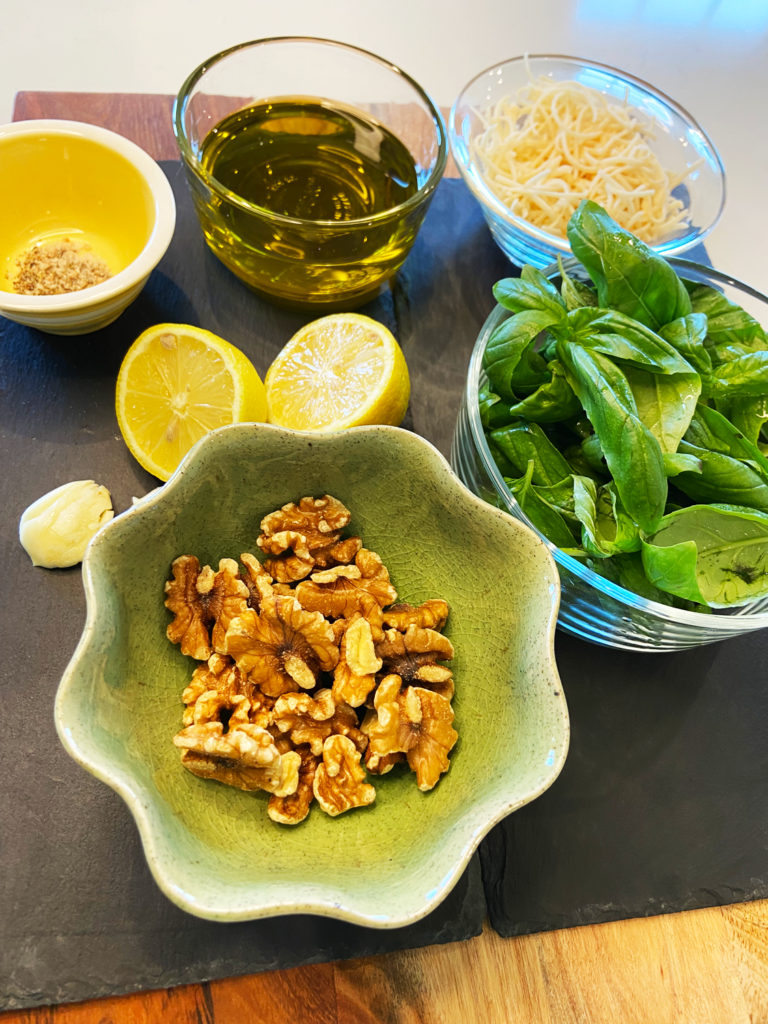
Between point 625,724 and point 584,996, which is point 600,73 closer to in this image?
point 625,724

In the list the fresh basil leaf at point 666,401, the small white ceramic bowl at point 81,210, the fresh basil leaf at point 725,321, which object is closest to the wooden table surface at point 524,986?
the fresh basil leaf at point 666,401

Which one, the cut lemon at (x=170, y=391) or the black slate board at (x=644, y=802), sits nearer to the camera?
the black slate board at (x=644, y=802)

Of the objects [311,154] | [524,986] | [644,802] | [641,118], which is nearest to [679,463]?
[644,802]

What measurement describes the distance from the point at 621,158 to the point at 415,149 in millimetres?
400

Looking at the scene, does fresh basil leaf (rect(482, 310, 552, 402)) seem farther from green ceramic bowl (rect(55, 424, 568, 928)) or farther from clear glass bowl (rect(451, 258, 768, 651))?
green ceramic bowl (rect(55, 424, 568, 928))

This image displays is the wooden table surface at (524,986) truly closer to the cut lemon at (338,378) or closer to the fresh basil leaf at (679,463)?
the fresh basil leaf at (679,463)

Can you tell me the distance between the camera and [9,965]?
770 mm

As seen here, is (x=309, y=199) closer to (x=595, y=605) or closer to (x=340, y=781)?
(x=595, y=605)

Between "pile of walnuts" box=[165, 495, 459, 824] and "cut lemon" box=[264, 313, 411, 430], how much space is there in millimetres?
220

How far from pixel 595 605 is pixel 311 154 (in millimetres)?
918

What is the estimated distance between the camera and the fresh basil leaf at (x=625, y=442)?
79 cm

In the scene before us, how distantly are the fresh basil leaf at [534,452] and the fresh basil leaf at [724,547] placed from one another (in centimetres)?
14

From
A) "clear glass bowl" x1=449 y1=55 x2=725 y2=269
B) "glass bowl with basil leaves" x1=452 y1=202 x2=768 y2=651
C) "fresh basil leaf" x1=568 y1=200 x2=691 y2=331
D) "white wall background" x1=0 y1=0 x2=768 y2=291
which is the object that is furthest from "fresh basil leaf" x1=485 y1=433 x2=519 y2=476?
"white wall background" x1=0 y1=0 x2=768 y2=291

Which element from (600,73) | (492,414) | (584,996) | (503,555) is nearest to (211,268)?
(492,414)
